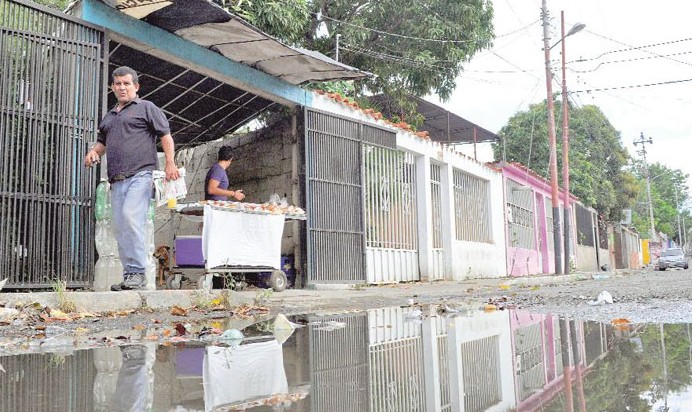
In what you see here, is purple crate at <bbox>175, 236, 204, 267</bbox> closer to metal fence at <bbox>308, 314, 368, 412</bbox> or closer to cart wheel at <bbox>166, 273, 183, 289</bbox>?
cart wheel at <bbox>166, 273, 183, 289</bbox>

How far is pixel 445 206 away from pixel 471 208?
2.40 meters

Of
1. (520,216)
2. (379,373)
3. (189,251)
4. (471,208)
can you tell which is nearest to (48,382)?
(379,373)

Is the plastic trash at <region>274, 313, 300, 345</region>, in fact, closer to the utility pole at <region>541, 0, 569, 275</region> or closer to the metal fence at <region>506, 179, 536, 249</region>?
the utility pole at <region>541, 0, 569, 275</region>

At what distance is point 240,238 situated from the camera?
24.7 feet

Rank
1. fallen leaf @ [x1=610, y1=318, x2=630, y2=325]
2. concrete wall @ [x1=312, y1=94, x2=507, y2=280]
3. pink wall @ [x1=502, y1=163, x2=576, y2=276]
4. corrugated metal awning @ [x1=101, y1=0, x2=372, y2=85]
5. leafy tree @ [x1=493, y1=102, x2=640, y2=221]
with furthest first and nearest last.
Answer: leafy tree @ [x1=493, y1=102, x2=640, y2=221] → pink wall @ [x1=502, y1=163, x2=576, y2=276] → concrete wall @ [x1=312, y1=94, x2=507, y2=280] → corrugated metal awning @ [x1=101, y1=0, x2=372, y2=85] → fallen leaf @ [x1=610, y1=318, x2=630, y2=325]

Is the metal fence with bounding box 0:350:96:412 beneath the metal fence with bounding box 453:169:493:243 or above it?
beneath

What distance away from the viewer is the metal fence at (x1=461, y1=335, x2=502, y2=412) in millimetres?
1877

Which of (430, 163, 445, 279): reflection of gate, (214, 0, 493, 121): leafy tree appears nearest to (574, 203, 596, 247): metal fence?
(214, 0, 493, 121): leafy tree

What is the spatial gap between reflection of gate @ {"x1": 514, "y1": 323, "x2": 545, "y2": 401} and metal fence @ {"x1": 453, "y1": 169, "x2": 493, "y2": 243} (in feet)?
36.4

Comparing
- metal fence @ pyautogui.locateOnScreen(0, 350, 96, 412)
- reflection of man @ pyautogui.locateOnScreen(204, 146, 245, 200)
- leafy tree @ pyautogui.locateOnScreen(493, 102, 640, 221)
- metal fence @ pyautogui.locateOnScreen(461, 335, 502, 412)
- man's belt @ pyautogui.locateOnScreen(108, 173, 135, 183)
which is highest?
leafy tree @ pyautogui.locateOnScreen(493, 102, 640, 221)

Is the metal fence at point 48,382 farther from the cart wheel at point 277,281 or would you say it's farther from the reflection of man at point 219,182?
the reflection of man at point 219,182

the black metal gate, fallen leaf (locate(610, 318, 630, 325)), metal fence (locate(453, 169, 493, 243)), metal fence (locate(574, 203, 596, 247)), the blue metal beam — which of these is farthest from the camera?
metal fence (locate(574, 203, 596, 247))

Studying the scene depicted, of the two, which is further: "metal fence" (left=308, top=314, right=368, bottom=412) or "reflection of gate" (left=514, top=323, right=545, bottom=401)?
"reflection of gate" (left=514, top=323, right=545, bottom=401)

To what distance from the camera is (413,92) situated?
58.3 ft
